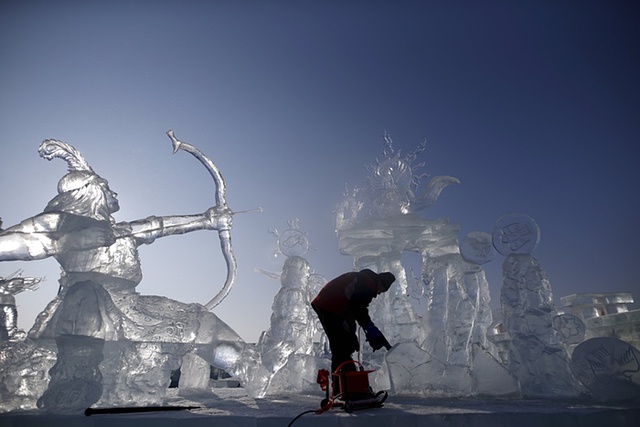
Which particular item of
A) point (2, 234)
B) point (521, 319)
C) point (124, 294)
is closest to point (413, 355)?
point (521, 319)

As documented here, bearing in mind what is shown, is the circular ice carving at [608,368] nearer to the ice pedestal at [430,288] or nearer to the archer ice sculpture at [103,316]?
the ice pedestal at [430,288]

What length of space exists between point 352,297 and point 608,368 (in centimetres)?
301

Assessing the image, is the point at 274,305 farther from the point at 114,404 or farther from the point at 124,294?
the point at 114,404

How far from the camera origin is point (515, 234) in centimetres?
639

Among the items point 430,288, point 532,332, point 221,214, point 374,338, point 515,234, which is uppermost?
point 221,214

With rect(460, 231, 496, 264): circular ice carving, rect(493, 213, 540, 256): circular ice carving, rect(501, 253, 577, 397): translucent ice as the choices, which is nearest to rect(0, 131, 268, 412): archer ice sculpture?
rect(501, 253, 577, 397): translucent ice

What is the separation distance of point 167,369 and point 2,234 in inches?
117

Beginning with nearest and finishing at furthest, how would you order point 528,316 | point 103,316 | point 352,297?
point 352,297
point 103,316
point 528,316

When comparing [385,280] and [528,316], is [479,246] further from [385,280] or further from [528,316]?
[385,280]

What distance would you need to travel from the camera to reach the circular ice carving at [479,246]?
8.09m

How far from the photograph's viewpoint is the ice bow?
24.6 feet

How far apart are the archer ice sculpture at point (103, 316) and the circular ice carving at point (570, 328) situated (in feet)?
16.0

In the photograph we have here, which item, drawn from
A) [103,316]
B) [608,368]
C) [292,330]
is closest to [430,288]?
[292,330]

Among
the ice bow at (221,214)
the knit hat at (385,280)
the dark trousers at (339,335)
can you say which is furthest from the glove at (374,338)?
the ice bow at (221,214)
